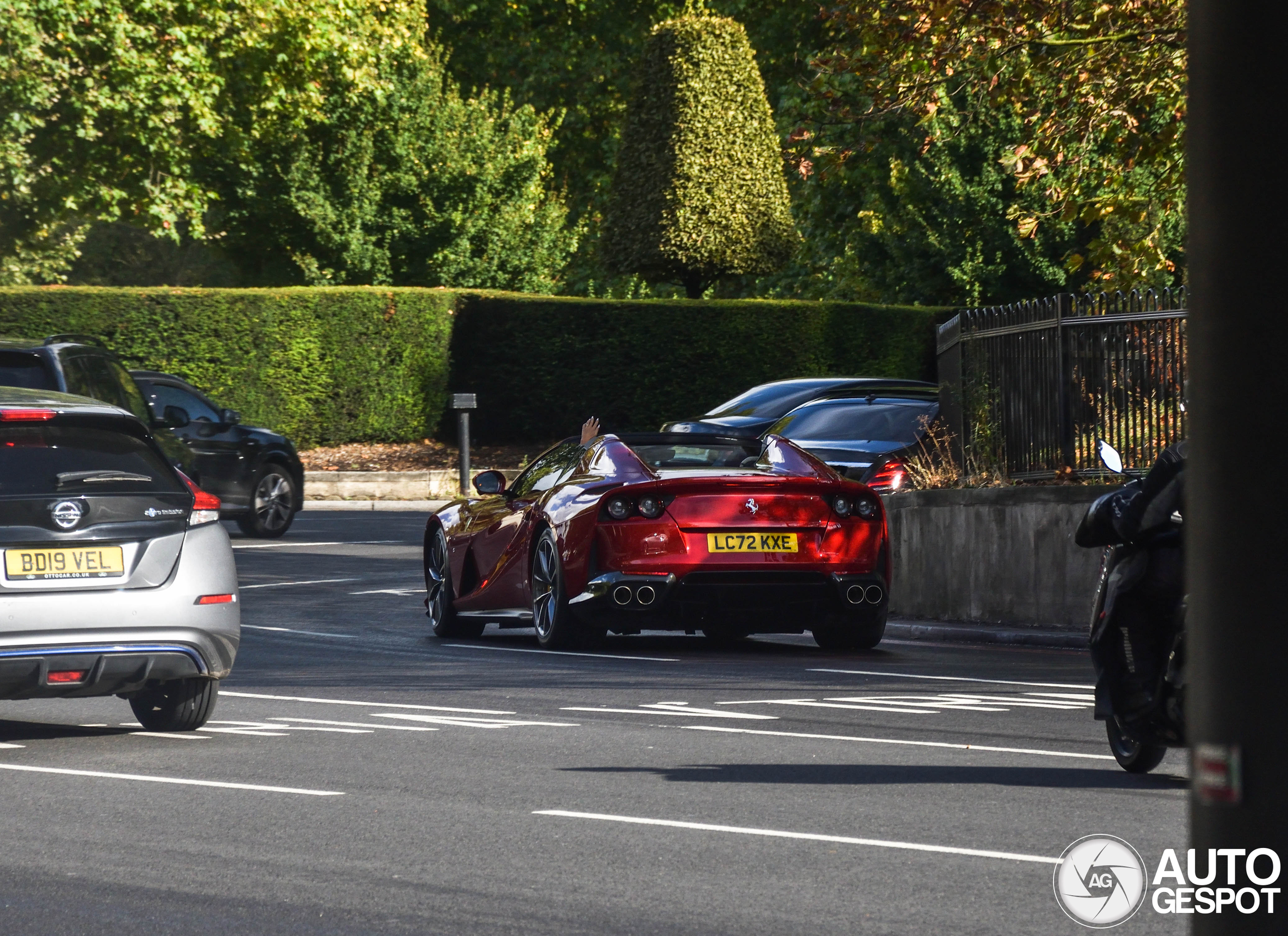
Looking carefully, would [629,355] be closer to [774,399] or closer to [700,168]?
[700,168]

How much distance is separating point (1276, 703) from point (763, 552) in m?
9.60

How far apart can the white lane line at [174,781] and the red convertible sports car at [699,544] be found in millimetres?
4425

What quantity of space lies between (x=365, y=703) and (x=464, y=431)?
2012 centimetres

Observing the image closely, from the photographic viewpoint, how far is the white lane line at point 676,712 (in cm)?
926

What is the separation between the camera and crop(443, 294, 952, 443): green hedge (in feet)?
111

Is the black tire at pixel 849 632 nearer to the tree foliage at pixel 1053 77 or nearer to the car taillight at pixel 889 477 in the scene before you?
the car taillight at pixel 889 477

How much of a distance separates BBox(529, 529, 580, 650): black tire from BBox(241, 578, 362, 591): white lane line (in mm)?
4946

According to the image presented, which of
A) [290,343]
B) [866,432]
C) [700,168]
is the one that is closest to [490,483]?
[866,432]

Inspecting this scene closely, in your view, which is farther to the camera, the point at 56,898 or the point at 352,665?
the point at 352,665

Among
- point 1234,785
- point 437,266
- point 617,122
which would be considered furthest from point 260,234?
point 1234,785

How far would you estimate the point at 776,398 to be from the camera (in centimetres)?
2072

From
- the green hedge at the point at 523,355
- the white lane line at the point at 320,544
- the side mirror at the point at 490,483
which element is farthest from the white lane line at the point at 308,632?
the green hedge at the point at 523,355

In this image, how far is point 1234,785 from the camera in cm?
217

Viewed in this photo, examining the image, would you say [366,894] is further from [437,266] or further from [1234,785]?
[437,266]
